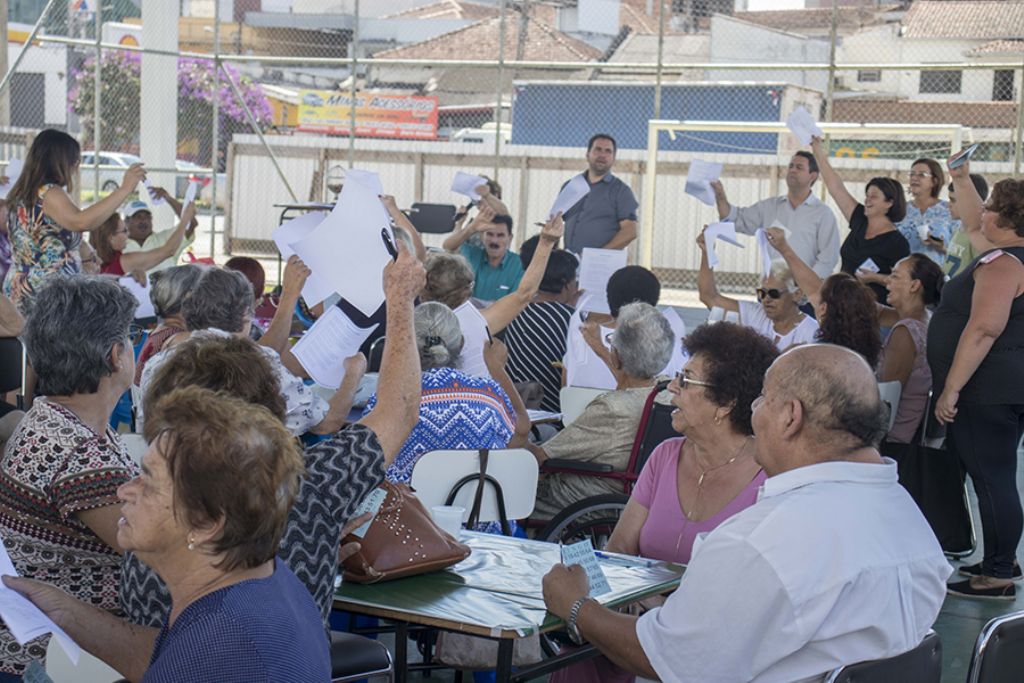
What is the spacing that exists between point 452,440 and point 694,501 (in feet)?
3.38

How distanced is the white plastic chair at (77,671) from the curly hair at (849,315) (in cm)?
409

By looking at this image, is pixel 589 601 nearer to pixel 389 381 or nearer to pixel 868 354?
pixel 389 381

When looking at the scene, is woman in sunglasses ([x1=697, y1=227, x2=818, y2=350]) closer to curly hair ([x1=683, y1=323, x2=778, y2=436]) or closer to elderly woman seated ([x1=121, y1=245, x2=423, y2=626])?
curly hair ([x1=683, y1=323, x2=778, y2=436])

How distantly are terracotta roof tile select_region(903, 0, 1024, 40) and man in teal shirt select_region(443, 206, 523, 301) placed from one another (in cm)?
2747

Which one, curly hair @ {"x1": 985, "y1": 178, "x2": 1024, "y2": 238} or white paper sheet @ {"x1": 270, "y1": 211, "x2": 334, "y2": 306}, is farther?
curly hair @ {"x1": 985, "y1": 178, "x2": 1024, "y2": 238}

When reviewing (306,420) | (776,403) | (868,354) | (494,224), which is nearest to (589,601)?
(776,403)

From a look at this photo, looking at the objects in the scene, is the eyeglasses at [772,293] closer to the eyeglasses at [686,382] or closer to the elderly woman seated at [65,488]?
the eyeglasses at [686,382]

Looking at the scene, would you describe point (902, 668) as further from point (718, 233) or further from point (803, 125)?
point (803, 125)

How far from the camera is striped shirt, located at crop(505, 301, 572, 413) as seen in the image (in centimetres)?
655

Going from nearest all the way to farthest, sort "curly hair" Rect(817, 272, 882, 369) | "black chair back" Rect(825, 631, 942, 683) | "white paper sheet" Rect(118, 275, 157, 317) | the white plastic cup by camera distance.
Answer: "black chair back" Rect(825, 631, 942, 683) → the white plastic cup → "curly hair" Rect(817, 272, 882, 369) → "white paper sheet" Rect(118, 275, 157, 317)

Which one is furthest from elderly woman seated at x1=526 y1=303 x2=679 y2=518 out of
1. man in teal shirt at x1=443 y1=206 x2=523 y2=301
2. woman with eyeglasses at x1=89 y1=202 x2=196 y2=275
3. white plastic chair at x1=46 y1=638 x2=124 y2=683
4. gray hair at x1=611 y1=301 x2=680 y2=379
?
woman with eyeglasses at x1=89 y1=202 x2=196 y2=275

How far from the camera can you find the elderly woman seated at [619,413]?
4.90 metres

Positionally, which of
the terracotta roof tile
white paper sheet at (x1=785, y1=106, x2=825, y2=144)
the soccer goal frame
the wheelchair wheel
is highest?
the terracotta roof tile

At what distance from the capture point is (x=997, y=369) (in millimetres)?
5738
